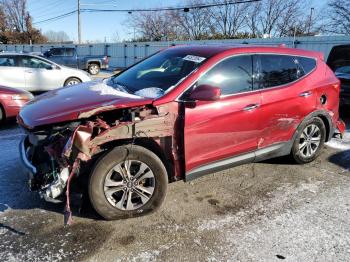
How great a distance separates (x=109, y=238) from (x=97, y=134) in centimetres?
96

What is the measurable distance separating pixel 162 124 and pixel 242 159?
126 cm

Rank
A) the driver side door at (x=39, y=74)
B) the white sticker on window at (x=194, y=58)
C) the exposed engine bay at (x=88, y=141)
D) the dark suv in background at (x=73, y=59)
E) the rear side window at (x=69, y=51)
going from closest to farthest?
the exposed engine bay at (x=88, y=141) < the white sticker on window at (x=194, y=58) < the driver side door at (x=39, y=74) < the dark suv in background at (x=73, y=59) < the rear side window at (x=69, y=51)

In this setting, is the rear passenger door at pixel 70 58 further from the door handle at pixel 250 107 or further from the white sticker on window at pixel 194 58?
the door handle at pixel 250 107

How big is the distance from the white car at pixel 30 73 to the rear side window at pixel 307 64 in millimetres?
7495

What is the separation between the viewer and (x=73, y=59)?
22.0 metres

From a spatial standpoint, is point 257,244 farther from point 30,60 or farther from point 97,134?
point 30,60

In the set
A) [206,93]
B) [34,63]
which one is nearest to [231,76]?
[206,93]

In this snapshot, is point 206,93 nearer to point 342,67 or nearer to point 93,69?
point 342,67

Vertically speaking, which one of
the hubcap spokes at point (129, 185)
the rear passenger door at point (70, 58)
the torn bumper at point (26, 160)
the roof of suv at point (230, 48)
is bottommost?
the hubcap spokes at point (129, 185)

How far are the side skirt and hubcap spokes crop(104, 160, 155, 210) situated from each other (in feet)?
1.60

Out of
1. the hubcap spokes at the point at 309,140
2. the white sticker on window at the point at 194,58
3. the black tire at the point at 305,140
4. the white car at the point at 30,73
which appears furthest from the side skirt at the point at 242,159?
the white car at the point at 30,73

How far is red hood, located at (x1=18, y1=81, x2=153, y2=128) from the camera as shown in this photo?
3504 mm

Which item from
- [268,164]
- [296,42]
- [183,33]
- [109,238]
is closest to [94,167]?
[109,238]

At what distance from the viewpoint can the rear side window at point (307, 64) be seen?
505 centimetres
